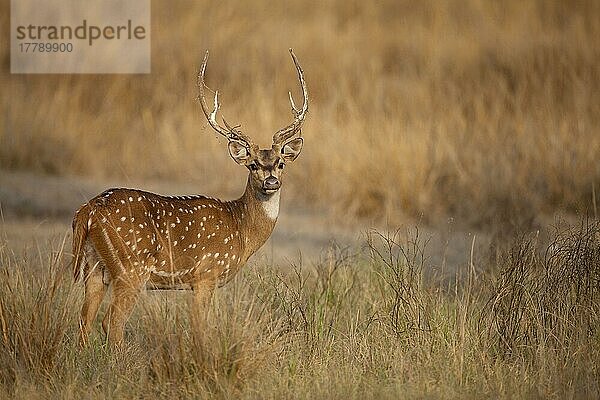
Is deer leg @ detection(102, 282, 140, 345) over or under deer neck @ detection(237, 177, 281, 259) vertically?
under

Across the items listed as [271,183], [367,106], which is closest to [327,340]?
[271,183]

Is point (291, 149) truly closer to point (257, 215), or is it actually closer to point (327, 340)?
point (257, 215)

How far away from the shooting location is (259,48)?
17.2 metres

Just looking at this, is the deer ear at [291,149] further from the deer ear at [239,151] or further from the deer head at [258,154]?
the deer ear at [239,151]

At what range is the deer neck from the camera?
9.14 meters

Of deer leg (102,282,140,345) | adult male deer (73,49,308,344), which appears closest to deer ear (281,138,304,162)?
adult male deer (73,49,308,344)

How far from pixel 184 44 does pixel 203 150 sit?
2821mm

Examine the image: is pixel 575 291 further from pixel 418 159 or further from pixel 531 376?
pixel 418 159

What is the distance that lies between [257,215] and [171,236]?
78 centimetres

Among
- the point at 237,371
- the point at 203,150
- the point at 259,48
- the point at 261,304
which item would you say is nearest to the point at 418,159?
the point at 203,150

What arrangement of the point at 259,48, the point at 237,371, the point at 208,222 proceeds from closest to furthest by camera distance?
the point at 237,371
the point at 208,222
the point at 259,48
